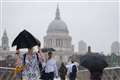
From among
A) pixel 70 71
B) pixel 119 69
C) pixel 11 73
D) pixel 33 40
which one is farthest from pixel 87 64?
pixel 70 71

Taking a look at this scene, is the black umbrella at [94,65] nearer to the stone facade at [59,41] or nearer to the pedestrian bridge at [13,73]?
the pedestrian bridge at [13,73]

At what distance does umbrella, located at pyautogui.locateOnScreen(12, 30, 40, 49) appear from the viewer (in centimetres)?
990

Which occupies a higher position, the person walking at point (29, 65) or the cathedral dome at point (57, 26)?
the cathedral dome at point (57, 26)

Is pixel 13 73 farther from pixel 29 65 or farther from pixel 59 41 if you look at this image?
pixel 59 41

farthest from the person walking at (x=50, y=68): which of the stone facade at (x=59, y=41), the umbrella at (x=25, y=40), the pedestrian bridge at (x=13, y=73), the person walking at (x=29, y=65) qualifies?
the stone facade at (x=59, y=41)

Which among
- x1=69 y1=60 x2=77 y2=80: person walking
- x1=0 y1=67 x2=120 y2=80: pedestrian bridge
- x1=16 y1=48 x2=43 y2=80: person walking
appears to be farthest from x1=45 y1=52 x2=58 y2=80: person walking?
x1=69 y1=60 x2=77 y2=80: person walking

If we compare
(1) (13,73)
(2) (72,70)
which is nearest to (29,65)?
(1) (13,73)

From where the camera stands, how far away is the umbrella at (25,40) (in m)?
9.90

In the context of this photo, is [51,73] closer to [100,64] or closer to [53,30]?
[100,64]

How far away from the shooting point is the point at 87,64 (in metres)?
6.21

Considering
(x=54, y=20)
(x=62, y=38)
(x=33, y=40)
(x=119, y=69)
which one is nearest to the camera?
(x=33, y=40)

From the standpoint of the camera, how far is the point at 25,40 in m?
9.98

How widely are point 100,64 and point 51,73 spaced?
7892 mm

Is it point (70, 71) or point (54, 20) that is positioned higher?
point (54, 20)
